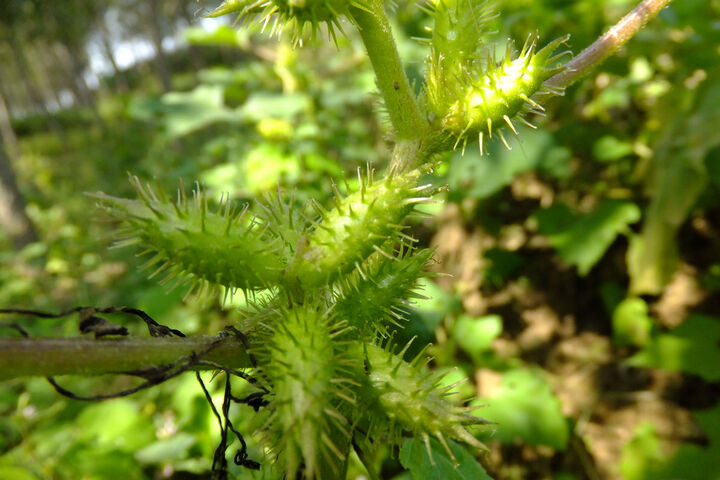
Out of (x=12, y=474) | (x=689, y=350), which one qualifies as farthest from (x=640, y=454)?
(x=12, y=474)

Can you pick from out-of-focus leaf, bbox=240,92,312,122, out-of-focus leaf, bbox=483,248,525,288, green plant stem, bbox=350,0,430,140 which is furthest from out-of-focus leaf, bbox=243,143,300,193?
green plant stem, bbox=350,0,430,140

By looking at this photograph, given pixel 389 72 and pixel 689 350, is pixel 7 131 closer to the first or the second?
pixel 389 72

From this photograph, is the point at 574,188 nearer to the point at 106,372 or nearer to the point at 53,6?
the point at 106,372

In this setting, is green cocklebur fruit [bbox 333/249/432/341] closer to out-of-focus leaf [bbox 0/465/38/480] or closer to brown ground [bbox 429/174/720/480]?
out-of-focus leaf [bbox 0/465/38/480]

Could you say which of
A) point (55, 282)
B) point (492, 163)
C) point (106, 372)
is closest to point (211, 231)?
point (106, 372)

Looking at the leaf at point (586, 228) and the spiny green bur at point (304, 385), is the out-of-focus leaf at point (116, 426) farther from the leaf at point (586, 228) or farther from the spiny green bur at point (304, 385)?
the leaf at point (586, 228)
